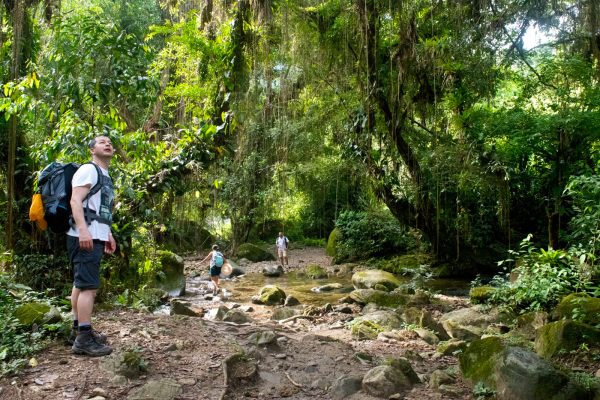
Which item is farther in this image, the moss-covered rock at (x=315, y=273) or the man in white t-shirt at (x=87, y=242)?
the moss-covered rock at (x=315, y=273)

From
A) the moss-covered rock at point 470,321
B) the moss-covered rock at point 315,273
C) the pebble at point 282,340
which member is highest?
the pebble at point 282,340

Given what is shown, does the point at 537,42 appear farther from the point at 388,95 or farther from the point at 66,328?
the point at 66,328

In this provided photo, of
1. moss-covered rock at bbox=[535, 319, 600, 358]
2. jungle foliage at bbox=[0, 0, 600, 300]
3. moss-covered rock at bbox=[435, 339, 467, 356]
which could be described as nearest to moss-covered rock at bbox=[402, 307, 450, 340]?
moss-covered rock at bbox=[435, 339, 467, 356]

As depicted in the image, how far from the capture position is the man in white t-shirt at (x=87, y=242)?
141 inches

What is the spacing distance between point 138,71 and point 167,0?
6.57 meters

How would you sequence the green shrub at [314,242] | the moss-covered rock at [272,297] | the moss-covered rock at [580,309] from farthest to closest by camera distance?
the green shrub at [314,242] → the moss-covered rock at [272,297] → the moss-covered rock at [580,309]

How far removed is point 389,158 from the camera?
13516mm

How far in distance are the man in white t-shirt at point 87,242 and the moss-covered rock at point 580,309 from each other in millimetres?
5006

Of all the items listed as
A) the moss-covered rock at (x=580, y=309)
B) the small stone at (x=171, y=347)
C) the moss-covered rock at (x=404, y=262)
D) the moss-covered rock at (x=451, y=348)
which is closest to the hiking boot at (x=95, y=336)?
the small stone at (x=171, y=347)

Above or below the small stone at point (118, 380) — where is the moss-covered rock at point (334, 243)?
below

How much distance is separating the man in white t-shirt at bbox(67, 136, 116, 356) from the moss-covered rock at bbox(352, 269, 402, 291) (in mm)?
8005

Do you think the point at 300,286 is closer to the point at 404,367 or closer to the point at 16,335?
the point at 404,367

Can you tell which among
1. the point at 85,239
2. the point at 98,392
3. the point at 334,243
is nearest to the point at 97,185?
the point at 85,239

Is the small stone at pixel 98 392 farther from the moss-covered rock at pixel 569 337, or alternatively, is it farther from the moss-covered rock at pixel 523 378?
the moss-covered rock at pixel 569 337
